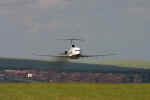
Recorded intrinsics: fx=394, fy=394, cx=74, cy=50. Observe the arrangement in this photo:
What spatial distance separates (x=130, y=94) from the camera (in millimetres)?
53281

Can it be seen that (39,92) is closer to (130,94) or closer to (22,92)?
(22,92)

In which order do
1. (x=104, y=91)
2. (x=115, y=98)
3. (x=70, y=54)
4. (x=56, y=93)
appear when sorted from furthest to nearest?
1. (x=70, y=54)
2. (x=104, y=91)
3. (x=56, y=93)
4. (x=115, y=98)

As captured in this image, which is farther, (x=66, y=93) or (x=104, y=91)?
(x=104, y=91)

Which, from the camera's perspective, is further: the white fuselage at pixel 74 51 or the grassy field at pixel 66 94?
the white fuselage at pixel 74 51

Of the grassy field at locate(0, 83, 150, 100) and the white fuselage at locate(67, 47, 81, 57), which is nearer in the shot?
the grassy field at locate(0, 83, 150, 100)

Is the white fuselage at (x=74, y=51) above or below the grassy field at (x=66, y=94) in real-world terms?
above

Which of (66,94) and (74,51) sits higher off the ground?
(74,51)

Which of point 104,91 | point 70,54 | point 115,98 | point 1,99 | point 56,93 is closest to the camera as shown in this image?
point 1,99

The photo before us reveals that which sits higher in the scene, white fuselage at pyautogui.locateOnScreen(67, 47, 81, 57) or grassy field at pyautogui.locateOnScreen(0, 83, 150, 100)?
white fuselage at pyautogui.locateOnScreen(67, 47, 81, 57)

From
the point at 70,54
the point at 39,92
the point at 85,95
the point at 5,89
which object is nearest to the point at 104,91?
the point at 85,95

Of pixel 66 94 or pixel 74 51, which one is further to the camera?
pixel 74 51

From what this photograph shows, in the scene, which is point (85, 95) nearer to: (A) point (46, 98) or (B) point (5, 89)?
(A) point (46, 98)

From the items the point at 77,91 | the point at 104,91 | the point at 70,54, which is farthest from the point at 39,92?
the point at 70,54

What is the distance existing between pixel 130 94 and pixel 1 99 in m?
17.9
